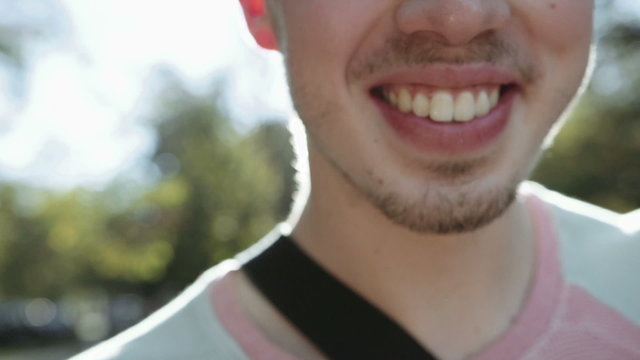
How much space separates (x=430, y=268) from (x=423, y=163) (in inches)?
12.5

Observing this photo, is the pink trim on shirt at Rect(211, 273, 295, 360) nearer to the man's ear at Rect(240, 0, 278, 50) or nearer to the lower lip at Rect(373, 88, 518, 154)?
the lower lip at Rect(373, 88, 518, 154)

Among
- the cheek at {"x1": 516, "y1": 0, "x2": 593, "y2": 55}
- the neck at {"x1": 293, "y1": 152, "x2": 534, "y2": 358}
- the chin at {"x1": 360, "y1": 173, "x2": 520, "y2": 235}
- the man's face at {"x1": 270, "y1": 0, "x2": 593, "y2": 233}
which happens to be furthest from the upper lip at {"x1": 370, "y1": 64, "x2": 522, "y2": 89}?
the neck at {"x1": 293, "y1": 152, "x2": 534, "y2": 358}

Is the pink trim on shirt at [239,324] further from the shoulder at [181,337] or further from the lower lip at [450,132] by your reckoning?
the lower lip at [450,132]

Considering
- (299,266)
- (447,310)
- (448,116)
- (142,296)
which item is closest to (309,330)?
(299,266)

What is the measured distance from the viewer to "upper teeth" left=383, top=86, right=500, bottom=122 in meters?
2.23

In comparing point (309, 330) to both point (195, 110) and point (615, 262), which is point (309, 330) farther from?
point (195, 110)

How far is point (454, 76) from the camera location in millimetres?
2193

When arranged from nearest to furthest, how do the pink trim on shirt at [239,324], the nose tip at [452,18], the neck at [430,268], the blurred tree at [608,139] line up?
the nose tip at [452,18]
the pink trim on shirt at [239,324]
the neck at [430,268]
the blurred tree at [608,139]

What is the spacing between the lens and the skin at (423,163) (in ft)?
7.14

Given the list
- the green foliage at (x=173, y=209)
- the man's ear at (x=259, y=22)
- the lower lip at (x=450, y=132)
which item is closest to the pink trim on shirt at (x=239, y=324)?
the lower lip at (x=450, y=132)

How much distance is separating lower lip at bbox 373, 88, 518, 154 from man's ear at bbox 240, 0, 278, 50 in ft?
1.90

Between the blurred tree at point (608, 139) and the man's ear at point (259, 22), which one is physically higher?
the man's ear at point (259, 22)

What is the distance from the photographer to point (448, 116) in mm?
2217

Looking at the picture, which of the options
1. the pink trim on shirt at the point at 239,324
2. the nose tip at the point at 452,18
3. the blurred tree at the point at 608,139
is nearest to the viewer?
the nose tip at the point at 452,18
